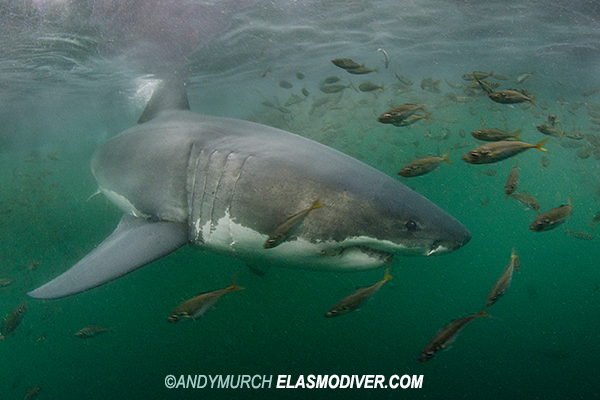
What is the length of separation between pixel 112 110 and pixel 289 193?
28.1 metres

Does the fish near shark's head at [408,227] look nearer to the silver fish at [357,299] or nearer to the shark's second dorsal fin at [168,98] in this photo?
the silver fish at [357,299]

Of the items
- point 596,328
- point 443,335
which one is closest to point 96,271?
point 443,335

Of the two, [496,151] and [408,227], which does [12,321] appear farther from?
[496,151]

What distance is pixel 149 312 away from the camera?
12.3m

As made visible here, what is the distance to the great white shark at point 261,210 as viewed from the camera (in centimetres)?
206

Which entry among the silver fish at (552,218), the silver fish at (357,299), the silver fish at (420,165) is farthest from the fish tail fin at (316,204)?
the silver fish at (552,218)

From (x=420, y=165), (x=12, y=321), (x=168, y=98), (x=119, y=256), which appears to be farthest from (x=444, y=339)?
(x=12, y=321)

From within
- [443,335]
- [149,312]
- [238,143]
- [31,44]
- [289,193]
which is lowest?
[149,312]

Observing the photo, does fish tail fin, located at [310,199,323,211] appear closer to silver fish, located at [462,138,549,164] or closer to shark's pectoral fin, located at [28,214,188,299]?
shark's pectoral fin, located at [28,214,188,299]

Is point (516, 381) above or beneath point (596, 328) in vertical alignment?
above

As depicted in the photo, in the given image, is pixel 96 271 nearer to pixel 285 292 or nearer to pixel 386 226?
pixel 386 226

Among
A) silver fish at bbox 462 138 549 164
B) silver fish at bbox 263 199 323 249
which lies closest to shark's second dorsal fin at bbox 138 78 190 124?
silver fish at bbox 263 199 323 249

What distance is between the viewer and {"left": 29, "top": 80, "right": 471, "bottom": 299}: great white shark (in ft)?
6.77

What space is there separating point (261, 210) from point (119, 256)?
1.08 meters
